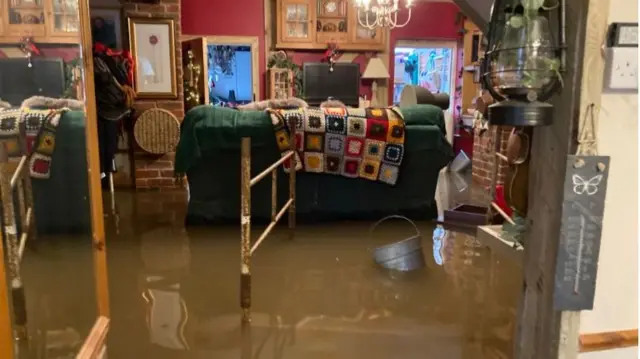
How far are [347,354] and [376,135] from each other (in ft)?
6.67

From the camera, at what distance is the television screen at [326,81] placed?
23.6 ft

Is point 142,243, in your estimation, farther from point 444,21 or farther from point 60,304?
point 444,21

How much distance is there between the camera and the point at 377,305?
265 centimetres

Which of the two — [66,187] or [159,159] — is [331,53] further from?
[66,187]

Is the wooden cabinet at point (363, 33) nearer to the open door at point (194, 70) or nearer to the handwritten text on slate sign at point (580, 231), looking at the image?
the open door at point (194, 70)

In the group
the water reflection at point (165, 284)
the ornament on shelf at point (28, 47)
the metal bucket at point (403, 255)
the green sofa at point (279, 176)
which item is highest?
the ornament on shelf at point (28, 47)

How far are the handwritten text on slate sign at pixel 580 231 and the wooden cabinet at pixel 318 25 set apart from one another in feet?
20.7

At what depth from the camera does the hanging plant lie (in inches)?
277

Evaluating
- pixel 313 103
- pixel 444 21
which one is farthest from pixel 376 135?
pixel 444 21

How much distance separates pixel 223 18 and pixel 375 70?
2.13 meters

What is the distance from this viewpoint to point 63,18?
4.73 ft

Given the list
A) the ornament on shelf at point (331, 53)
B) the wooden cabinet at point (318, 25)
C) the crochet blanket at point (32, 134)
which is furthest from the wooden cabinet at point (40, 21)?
the ornament on shelf at point (331, 53)

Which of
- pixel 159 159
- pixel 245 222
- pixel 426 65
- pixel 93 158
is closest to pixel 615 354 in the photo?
pixel 93 158

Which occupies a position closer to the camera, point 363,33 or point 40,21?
point 40,21
